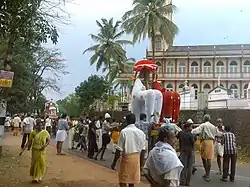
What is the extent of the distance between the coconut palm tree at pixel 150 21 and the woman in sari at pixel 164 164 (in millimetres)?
29902

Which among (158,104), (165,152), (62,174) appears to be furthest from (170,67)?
(165,152)

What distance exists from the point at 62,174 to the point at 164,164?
7563mm

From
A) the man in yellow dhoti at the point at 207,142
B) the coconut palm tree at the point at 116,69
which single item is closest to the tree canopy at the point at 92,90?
the coconut palm tree at the point at 116,69

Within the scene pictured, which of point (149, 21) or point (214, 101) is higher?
point (149, 21)

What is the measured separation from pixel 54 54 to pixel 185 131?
3283 centimetres

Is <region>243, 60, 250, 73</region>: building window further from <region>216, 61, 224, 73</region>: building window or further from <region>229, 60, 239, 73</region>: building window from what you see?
<region>216, 61, 224, 73</region>: building window

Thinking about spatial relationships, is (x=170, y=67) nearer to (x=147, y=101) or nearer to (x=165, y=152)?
(x=147, y=101)

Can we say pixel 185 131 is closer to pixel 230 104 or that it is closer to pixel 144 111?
pixel 144 111

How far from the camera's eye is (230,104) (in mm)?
24438

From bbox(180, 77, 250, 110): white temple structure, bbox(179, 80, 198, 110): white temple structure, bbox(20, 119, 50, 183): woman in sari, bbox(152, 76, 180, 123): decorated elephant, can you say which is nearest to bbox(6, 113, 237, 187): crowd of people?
bbox(20, 119, 50, 183): woman in sari

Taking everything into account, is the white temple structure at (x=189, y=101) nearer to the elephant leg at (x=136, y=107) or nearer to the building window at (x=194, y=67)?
the elephant leg at (x=136, y=107)

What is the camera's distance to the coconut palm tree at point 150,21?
3469 centimetres

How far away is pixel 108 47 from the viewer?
151 ft

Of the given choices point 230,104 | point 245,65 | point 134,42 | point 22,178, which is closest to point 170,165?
point 22,178
